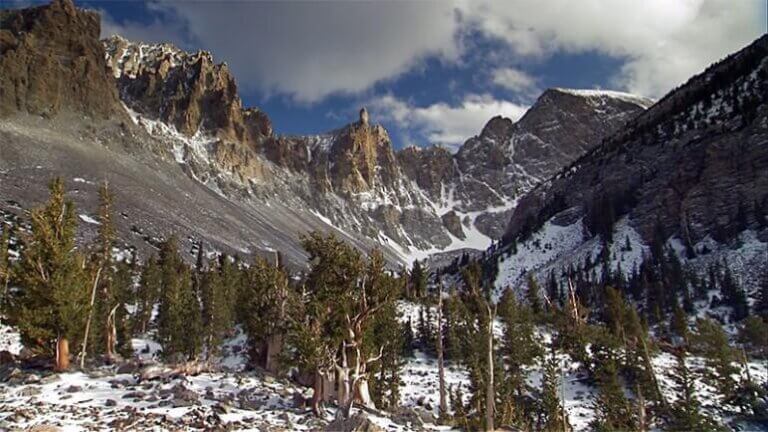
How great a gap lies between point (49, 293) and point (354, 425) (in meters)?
18.6

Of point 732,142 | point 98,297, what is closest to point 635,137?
point 732,142

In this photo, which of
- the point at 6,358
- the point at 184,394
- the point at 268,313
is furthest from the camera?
the point at 268,313

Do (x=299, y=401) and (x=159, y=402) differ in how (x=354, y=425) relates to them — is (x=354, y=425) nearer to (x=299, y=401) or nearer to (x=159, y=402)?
(x=299, y=401)

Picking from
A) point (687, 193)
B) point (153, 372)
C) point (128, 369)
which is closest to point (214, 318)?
point (128, 369)

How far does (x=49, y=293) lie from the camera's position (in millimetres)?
26500

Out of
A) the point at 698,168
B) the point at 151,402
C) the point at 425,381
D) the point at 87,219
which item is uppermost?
the point at 698,168

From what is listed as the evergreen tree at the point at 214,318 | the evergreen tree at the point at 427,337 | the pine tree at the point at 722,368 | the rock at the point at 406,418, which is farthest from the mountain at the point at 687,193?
the rock at the point at 406,418

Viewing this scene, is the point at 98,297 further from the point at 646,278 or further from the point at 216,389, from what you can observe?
the point at 646,278

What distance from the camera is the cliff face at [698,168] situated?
438 feet

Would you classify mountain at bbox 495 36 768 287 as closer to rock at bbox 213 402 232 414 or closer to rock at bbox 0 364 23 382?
rock at bbox 213 402 232 414

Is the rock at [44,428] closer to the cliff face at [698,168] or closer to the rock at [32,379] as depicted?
the rock at [32,379]

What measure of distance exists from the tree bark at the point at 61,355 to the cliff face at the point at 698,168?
13836cm

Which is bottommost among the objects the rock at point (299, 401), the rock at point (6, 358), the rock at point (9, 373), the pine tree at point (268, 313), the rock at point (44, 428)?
the rock at point (299, 401)

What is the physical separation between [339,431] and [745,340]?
3059 inches
